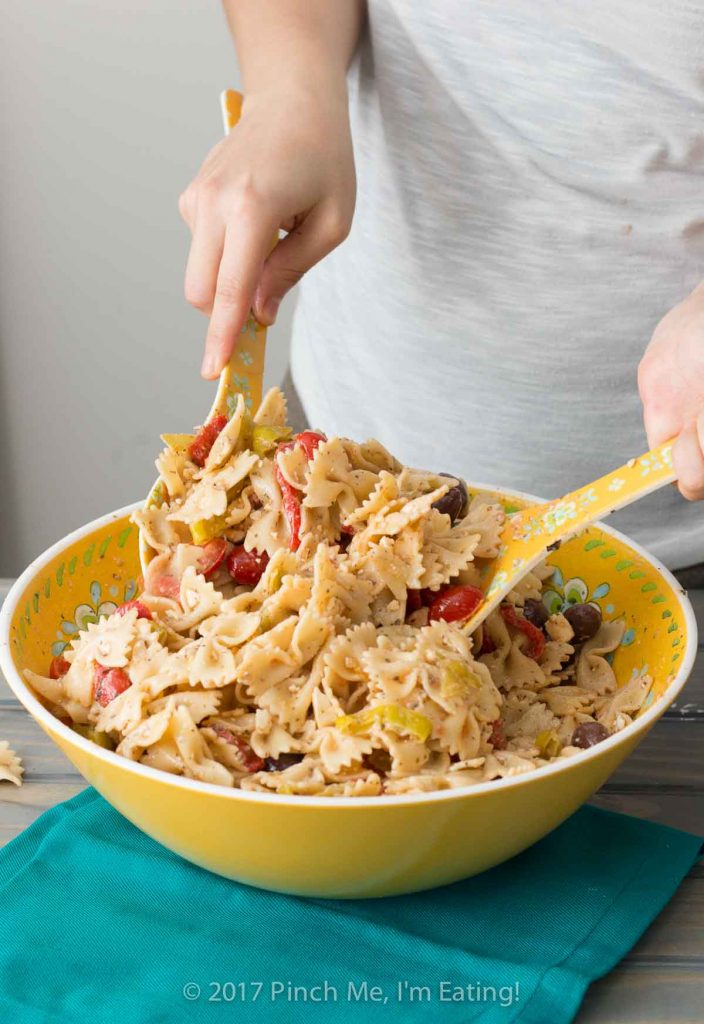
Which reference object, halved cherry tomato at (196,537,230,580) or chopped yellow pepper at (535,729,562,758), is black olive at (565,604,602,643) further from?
halved cherry tomato at (196,537,230,580)

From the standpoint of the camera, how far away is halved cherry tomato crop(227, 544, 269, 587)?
119 centimetres

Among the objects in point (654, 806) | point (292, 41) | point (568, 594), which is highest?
point (292, 41)

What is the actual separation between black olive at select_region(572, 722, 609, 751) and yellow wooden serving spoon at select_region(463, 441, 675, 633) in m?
0.13

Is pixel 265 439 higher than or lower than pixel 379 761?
higher

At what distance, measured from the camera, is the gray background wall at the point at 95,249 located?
108 inches

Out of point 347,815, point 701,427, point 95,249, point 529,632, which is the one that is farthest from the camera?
point 95,249

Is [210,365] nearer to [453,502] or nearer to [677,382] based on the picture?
[453,502]

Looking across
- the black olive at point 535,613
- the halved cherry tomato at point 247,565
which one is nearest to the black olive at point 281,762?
the halved cherry tomato at point 247,565

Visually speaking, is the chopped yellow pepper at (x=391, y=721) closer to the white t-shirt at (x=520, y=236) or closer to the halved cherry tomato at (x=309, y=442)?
the halved cherry tomato at (x=309, y=442)

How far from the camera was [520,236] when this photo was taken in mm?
1588

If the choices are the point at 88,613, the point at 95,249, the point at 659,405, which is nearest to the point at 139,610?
the point at 88,613

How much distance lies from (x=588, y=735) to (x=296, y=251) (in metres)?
0.61

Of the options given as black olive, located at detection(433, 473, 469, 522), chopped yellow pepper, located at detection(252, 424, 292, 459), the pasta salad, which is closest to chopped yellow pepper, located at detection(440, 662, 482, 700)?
the pasta salad

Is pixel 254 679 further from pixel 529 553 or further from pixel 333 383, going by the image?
pixel 333 383
